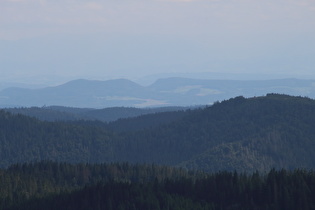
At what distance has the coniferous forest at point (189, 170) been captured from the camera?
93.4 meters

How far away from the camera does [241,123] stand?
7712 inches

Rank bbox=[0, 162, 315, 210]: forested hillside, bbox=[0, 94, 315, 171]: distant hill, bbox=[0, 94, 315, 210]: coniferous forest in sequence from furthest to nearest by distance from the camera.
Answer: bbox=[0, 94, 315, 171]: distant hill, bbox=[0, 94, 315, 210]: coniferous forest, bbox=[0, 162, 315, 210]: forested hillside

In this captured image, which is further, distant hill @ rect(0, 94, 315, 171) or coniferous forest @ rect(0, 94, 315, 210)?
distant hill @ rect(0, 94, 315, 171)

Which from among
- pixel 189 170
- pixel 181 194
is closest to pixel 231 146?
pixel 189 170

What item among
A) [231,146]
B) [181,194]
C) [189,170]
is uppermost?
[231,146]

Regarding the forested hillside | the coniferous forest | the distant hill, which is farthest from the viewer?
the distant hill

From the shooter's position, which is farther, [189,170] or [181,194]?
[189,170]

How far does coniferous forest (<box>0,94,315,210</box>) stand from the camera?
93375 mm

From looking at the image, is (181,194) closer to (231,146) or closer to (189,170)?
(189,170)

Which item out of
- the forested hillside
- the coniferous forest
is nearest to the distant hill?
the coniferous forest

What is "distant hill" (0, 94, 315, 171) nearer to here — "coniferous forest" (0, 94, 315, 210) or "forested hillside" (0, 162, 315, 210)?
"coniferous forest" (0, 94, 315, 210)

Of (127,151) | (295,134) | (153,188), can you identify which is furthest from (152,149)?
(153,188)

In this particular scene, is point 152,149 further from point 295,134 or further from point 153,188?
point 153,188

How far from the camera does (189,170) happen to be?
447ft
